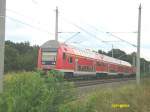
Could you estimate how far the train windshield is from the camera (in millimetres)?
36969

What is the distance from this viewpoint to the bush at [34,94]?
7.57 metres

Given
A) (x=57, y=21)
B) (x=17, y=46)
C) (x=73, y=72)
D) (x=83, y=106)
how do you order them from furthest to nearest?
(x=17, y=46) < (x=57, y=21) < (x=73, y=72) < (x=83, y=106)

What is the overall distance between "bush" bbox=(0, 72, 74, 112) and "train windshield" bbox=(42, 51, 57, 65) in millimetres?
28173

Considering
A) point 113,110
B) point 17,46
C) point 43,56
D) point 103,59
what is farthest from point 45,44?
point 17,46

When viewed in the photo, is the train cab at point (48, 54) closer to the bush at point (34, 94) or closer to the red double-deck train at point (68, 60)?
the red double-deck train at point (68, 60)

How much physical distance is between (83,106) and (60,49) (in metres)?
28.9

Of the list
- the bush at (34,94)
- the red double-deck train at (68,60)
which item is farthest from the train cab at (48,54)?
the bush at (34,94)

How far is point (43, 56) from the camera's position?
123 feet

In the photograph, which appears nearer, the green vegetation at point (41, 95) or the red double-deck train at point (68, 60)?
the green vegetation at point (41, 95)

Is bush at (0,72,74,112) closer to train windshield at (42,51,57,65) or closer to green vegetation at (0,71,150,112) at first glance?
green vegetation at (0,71,150,112)

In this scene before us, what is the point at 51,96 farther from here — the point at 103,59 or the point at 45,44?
the point at 103,59

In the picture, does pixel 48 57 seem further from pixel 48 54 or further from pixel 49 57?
pixel 48 54

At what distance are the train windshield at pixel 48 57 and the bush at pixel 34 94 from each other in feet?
92.4

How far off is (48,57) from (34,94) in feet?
97.3
